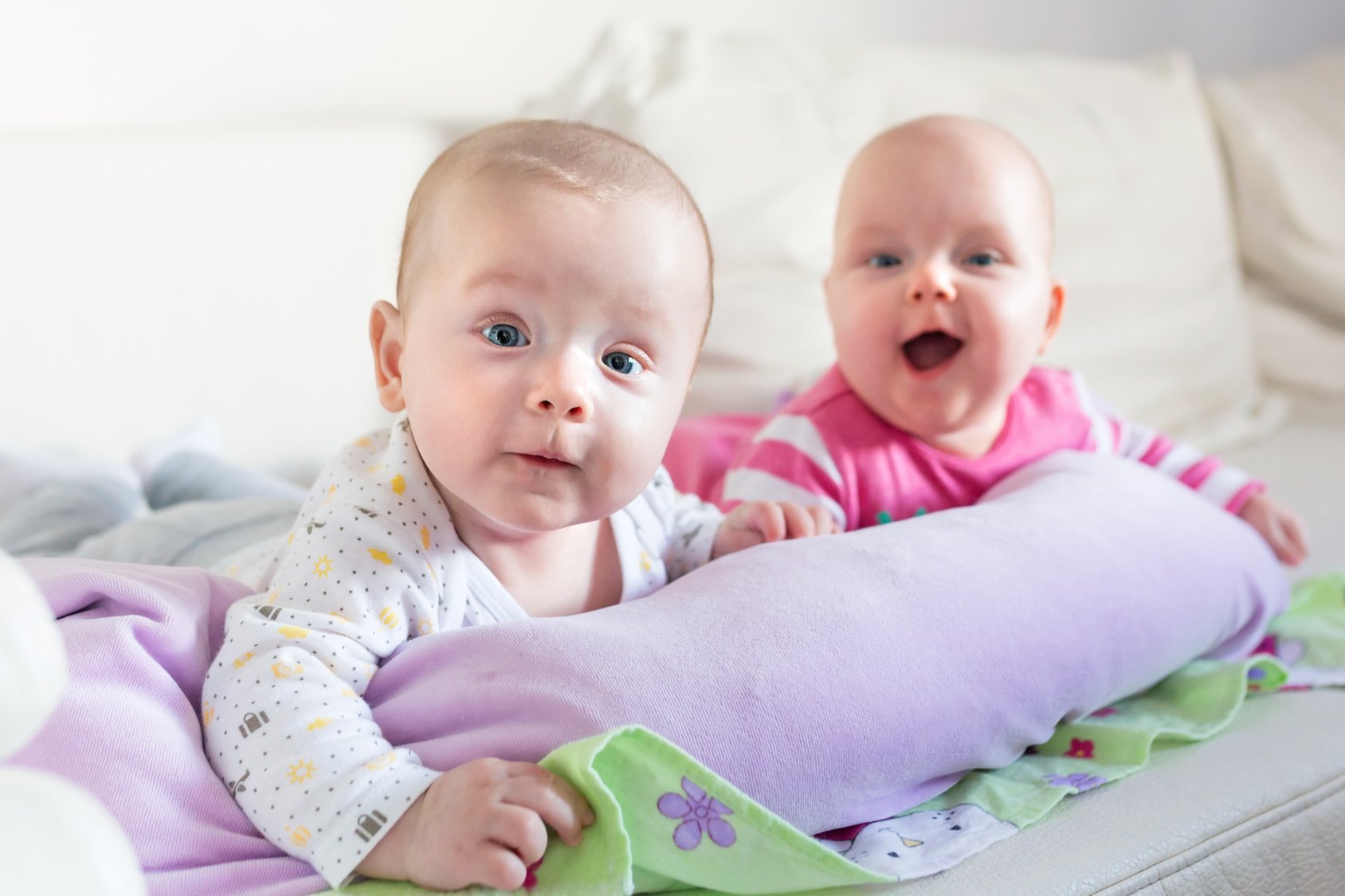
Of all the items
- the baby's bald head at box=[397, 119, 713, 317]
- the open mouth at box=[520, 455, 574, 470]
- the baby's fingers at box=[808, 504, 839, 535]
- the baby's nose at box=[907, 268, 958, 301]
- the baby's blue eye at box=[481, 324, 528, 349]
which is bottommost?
the baby's fingers at box=[808, 504, 839, 535]

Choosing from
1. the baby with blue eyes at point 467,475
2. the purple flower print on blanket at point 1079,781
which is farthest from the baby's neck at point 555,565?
the purple flower print on blanket at point 1079,781

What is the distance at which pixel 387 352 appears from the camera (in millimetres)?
855

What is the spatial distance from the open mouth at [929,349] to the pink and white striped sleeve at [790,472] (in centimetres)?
11

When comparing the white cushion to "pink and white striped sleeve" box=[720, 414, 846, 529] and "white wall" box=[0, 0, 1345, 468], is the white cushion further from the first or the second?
"pink and white striped sleeve" box=[720, 414, 846, 529]

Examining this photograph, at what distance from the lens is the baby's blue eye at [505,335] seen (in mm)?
754

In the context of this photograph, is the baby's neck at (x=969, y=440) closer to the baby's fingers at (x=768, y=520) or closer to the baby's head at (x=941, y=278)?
the baby's head at (x=941, y=278)

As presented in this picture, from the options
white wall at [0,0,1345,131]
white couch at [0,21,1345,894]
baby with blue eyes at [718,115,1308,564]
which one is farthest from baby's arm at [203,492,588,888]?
white wall at [0,0,1345,131]

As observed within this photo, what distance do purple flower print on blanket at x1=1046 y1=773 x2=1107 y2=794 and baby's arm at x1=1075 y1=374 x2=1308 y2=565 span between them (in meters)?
0.47

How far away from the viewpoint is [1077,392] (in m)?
1.32

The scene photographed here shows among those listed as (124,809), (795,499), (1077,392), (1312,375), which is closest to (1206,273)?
(1312,375)

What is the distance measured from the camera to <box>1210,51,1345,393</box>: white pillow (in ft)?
6.36

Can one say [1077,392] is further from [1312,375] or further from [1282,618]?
[1312,375]

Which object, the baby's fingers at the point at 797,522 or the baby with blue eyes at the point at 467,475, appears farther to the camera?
the baby's fingers at the point at 797,522

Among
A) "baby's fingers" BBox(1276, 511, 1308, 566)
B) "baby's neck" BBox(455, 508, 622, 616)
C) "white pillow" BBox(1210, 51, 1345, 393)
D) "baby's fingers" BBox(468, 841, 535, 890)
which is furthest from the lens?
"white pillow" BBox(1210, 51, 1345, 393)
